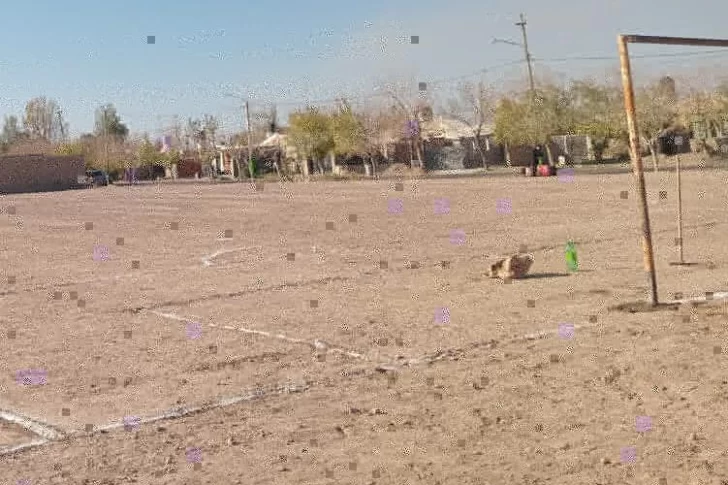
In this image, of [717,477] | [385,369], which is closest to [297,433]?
[385,369]

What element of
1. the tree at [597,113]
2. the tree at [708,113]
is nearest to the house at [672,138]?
the tree at [708,113]

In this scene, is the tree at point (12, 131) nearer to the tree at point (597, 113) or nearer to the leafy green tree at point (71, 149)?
the leafy green tree at point (71, 149)

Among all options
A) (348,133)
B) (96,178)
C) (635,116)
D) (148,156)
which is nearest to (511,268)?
(635,116)

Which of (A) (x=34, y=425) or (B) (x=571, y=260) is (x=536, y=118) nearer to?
A: (B) (x=571, y=260)

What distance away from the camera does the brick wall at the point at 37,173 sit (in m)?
87.9

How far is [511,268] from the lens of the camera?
14.1 meters

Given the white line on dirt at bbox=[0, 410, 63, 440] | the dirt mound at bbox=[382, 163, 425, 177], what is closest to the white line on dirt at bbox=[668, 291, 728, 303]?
the white line on dirt at bbox=[0, 410, 63, 440]

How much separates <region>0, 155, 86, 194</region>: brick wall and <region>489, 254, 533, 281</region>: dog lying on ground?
7772cm

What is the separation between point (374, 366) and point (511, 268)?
5596 mm

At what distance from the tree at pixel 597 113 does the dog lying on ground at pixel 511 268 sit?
5399 cm

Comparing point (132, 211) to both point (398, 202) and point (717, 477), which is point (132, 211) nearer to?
point (398, 202)

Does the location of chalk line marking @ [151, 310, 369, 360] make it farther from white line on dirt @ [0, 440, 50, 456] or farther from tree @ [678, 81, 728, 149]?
tree @ [678, 81, 728, 149]

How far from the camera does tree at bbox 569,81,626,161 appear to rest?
2694 inches

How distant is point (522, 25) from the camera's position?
71.6 m
